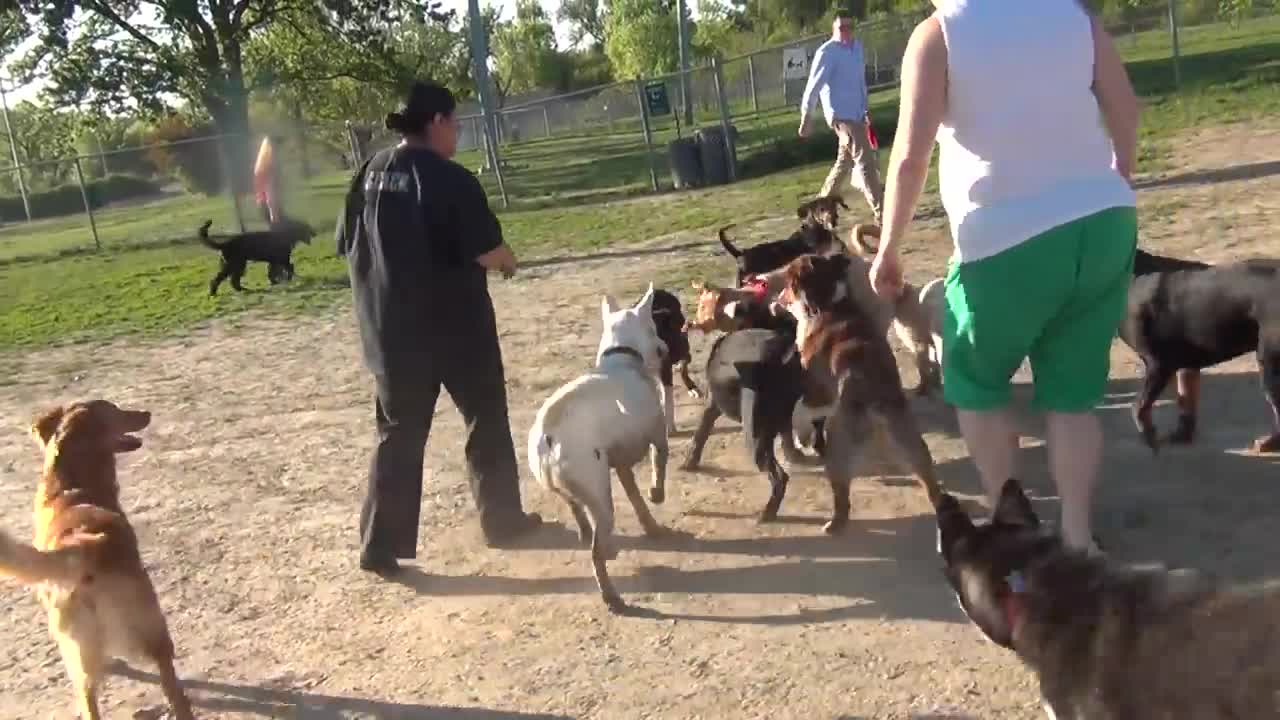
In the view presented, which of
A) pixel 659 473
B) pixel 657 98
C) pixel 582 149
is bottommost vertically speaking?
pixel 659 473

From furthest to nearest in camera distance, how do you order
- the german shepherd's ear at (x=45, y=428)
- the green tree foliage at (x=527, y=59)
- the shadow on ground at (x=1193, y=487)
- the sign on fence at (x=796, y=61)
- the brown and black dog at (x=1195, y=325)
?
the green tree foliage at (x=527, y=59) < the sign on fence at (x=796, y=61) < the brown and black dog at (x=1195, y=325) < the german shepherd's ear at (x=45, y=428) < the shadow on ground at (x=1193, y=487)

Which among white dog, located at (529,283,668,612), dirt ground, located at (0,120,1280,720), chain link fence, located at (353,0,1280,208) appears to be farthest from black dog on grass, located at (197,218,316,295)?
white dog, located at (529,283,668,612)

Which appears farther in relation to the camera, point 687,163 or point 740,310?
point 687,163

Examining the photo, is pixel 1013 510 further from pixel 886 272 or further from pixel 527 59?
pixel 527 59

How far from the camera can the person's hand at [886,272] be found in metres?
3.86

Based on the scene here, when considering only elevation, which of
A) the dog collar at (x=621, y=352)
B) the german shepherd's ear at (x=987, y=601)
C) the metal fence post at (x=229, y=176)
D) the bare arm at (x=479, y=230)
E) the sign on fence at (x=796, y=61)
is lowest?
the german shepherd's ear at (x=987, y=601)

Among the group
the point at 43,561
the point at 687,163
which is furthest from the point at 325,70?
the point at 43,561

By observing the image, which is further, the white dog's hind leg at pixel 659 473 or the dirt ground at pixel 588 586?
the white dog's hind leg at pixel 659 473

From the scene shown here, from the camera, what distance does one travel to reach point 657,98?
918 inches

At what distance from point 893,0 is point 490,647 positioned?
55.1 m

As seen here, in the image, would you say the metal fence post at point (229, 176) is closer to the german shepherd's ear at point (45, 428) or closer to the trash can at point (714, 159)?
the trash can at point (714, 159)

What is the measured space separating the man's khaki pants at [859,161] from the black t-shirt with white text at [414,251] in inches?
304

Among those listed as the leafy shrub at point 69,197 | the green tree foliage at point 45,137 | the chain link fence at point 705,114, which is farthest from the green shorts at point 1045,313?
the leafy shrub at point 69,197

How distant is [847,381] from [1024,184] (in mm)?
1760
